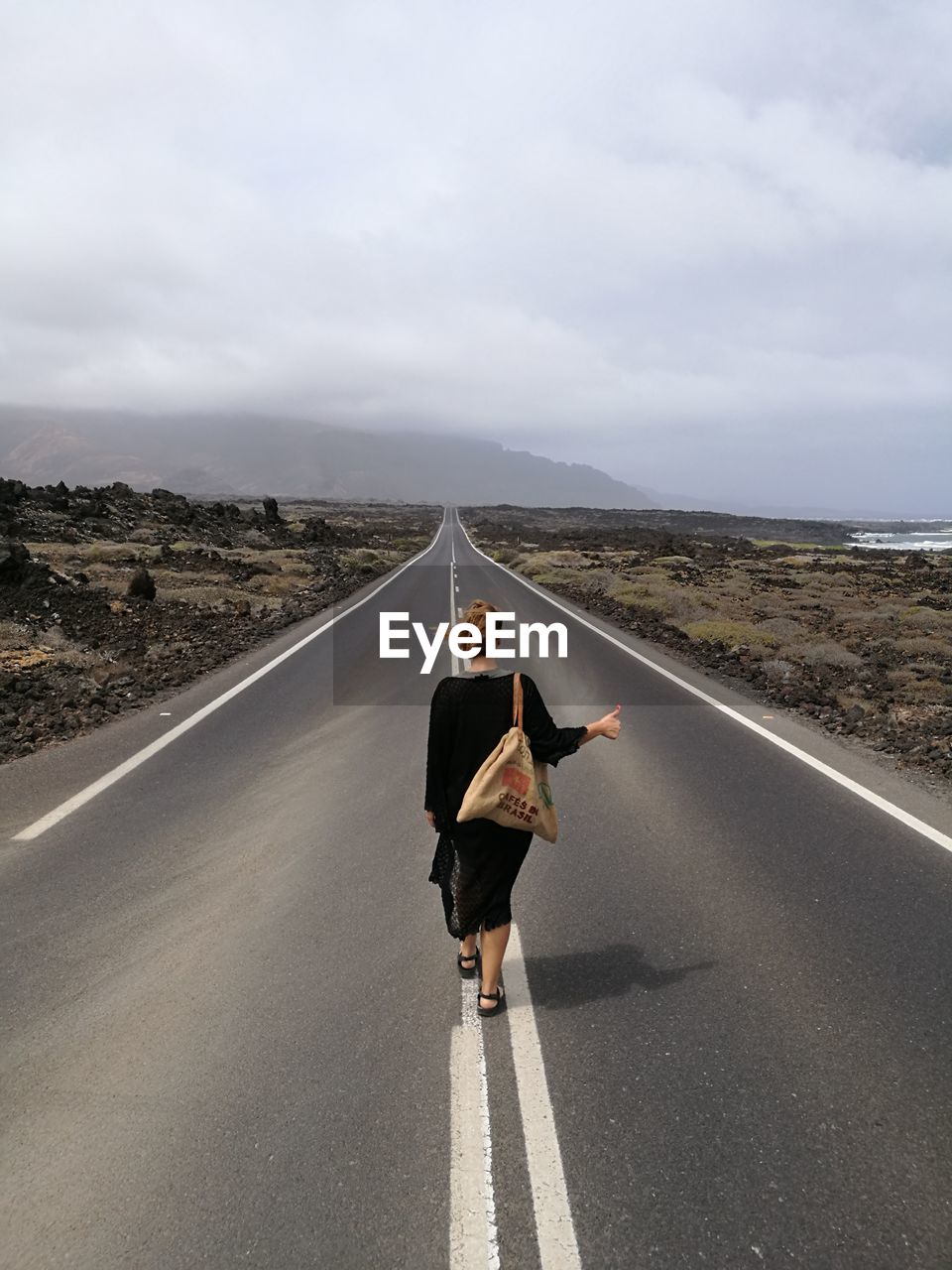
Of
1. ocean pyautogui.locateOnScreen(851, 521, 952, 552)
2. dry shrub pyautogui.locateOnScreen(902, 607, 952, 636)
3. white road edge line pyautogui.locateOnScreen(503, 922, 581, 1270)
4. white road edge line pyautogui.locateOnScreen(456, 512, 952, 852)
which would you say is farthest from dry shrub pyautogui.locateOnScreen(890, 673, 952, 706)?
ocean pyautogui.locateOnScreen(851, 521, 952, 552)

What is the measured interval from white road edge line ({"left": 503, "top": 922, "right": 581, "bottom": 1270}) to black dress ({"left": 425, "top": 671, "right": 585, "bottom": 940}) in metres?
0.52

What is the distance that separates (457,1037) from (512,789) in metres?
1.28

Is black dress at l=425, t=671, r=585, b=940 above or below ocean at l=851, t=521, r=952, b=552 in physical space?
below

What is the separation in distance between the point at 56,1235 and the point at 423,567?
37.4 metres

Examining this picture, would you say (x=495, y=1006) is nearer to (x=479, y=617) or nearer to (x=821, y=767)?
(x=479, y=617)

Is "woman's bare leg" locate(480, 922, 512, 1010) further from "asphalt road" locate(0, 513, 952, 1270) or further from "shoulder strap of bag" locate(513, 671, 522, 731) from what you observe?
"shoulder strap of bag" locate(513, 671, 522, 731)

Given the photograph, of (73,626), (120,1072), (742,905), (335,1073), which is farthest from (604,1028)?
(73,626)

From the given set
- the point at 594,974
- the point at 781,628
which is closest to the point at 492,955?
the point at 594,974

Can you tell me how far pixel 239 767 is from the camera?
738 cm

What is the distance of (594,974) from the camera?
13.1ft

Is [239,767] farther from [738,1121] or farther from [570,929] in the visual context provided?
[738,1121]

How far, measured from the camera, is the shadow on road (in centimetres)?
381

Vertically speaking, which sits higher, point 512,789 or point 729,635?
point 512,789

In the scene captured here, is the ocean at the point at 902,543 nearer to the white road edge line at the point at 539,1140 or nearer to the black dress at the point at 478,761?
the black dress at the point at 478,761
